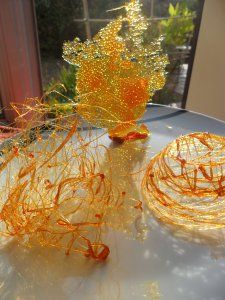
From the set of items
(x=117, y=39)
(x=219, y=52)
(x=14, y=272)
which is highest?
(x=117, y=39)

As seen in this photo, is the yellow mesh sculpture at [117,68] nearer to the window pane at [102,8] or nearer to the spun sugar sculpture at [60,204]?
the spun sugar sculpture at [60,204]

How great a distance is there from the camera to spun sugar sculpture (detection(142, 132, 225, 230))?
0.51 meters

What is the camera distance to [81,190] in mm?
569

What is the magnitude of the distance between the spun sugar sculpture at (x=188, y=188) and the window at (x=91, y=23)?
2.24ft

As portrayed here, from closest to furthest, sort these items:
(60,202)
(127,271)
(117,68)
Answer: (127,271), (60,202), (117,68)

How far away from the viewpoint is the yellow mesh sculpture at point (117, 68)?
25.9 inches

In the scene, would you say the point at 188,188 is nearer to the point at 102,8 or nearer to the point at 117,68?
the point at 117,68

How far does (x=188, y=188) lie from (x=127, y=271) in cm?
17

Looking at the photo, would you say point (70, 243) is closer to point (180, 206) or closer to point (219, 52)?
point (180, 206)

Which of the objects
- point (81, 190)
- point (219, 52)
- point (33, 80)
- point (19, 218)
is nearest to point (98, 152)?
point (81, 190)

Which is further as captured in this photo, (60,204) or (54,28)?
(54,28)

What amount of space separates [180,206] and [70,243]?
186 mm

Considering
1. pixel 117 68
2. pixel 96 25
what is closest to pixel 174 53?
pixel 96 25

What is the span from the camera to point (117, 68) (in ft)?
2.20
